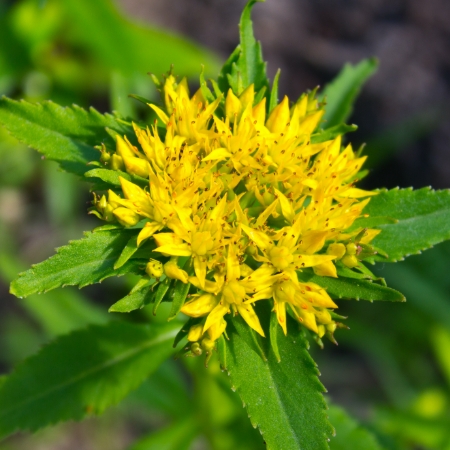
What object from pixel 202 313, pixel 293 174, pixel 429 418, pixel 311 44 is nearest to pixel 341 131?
pixel 293 174

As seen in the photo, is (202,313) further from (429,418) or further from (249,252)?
(429,418)

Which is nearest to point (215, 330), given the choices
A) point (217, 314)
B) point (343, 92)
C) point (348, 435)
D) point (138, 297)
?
point (217, 314)

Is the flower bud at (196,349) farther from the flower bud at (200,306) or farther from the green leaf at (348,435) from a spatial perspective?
the green leaf at (348,435)

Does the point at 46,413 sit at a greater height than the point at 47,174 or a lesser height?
greater

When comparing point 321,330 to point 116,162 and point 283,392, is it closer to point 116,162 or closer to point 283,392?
point 283,392

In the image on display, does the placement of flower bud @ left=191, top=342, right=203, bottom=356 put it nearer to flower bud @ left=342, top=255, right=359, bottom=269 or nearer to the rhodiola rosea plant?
the rhodiola rosea plant

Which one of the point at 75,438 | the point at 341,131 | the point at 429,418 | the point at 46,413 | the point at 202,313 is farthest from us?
the point at 75,438

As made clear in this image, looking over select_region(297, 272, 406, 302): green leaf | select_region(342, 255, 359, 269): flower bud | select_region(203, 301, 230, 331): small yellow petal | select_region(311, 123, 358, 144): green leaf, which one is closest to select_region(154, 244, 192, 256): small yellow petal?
select_region(203, 301, 230, 331): small yellow petal
